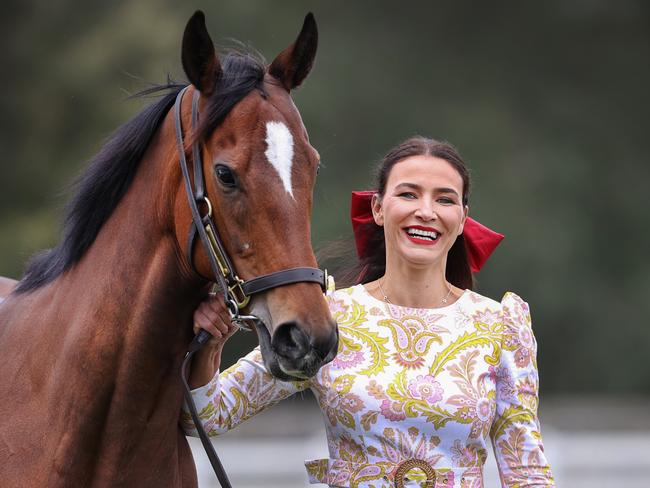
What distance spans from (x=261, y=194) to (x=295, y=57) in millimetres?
536

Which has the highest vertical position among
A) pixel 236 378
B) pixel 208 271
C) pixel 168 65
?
pixel 168 65

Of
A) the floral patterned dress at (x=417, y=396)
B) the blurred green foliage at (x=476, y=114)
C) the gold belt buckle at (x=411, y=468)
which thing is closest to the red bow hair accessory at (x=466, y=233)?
the floral patterned dress at (x=417, y=396)

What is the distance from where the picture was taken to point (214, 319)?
3137 millimetres

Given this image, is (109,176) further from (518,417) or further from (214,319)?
(518,417)

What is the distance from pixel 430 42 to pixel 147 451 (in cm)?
1768

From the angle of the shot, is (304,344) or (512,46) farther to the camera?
(512,46)

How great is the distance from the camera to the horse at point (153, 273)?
299 cm

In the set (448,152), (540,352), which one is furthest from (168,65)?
A: (448,152)

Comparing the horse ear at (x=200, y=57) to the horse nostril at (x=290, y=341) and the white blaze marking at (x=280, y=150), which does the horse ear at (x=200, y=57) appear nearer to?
the white blaze marking at (x=280, y=150)

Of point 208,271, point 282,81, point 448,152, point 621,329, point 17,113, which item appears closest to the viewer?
point 208,271

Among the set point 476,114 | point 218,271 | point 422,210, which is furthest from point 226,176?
point 476,114

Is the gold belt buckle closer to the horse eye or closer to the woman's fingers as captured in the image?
the woman's fingers

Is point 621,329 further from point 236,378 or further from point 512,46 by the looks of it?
point 236,378

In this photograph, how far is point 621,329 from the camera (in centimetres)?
1741
